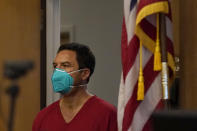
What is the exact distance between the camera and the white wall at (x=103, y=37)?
3.73m

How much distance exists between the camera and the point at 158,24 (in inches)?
59.2

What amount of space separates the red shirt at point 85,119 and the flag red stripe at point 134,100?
0.24 meters

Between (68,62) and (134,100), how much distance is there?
0.53 meters

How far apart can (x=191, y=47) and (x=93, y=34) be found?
2.28 m

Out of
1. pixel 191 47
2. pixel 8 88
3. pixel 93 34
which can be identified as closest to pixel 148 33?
pixel 191 47

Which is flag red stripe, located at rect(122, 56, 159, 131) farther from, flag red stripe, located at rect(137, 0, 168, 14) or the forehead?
the forehead

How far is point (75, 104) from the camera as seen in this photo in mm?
1915

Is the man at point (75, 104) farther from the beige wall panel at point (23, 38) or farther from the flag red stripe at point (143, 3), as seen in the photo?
the flag red stripe at point (143, 3)

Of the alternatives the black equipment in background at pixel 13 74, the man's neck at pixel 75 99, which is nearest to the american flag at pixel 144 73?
the man's neck at pixel 75 99

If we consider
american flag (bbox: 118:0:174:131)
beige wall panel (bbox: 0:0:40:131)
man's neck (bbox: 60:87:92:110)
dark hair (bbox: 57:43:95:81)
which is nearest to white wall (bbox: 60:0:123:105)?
beige wall panel (bbox: 0:0:40:131)

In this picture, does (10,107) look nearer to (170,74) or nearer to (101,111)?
(170,74)

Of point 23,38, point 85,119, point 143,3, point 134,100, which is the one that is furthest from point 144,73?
point 23,38

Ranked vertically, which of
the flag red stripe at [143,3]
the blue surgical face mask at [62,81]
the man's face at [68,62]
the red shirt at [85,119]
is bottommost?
the red shirt at [85,119]

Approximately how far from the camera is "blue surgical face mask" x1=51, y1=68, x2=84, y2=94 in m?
1.92
